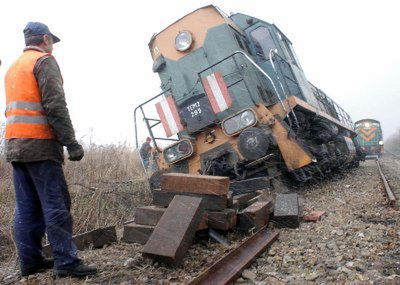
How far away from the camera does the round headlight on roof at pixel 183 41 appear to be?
6.06 meters

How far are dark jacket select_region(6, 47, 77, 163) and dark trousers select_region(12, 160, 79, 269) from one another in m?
0.08

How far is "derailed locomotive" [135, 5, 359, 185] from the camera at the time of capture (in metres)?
5.01

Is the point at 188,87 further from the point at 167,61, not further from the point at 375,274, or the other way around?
the point at 375,274

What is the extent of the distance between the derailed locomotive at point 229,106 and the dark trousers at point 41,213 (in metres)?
2.75

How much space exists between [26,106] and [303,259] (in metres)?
2.19

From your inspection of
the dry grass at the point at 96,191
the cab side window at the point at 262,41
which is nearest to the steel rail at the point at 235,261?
the dry grass at the point at 96,191

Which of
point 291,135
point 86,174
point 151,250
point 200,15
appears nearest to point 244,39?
point 200,15

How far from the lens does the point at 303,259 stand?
101 inches

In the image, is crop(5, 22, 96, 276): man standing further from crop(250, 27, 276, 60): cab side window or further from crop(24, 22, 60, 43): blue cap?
crop(250, 27, 276, 60): cab side window

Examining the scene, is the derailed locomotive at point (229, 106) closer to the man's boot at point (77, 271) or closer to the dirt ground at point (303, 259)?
the dirt ground at point (303, 259)

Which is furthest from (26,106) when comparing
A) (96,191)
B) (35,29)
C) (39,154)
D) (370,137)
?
(370,137)

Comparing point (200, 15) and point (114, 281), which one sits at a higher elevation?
point (200, 15)

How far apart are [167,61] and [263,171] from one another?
2.57 m

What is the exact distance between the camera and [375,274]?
2.15 meters
